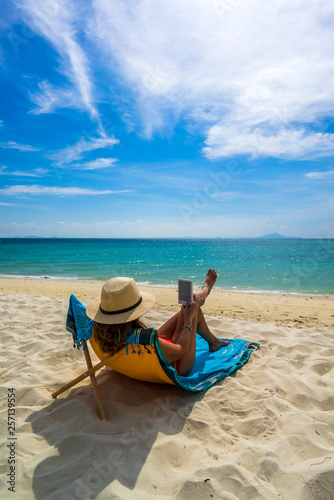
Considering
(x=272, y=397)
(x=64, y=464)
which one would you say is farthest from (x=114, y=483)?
(x=272, y=397)

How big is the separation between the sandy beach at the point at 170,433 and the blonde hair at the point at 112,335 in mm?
611

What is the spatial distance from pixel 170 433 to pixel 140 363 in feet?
1.92

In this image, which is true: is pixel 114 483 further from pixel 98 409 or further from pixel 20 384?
pixel 20 384

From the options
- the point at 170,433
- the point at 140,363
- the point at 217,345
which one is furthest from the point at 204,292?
the point at 170,433

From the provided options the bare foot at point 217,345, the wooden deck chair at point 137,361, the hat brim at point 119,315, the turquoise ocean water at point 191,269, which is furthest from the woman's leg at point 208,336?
the turquoise ocean water at point 191,269

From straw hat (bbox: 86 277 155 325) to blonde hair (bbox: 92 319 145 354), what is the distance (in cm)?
11

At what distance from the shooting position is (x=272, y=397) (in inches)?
107

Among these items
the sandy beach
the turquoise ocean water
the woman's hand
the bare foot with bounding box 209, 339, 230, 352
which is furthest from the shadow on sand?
the turquoise ocean water

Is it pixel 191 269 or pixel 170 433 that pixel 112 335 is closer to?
pixel 170 433

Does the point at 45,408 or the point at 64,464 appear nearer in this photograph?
the point at 64,464

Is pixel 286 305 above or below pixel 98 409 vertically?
below

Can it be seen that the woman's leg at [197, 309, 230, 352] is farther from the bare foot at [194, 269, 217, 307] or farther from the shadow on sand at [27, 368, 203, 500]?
the shadow on sand at [27, 368, 203, 500]

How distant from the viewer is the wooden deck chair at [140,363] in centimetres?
238

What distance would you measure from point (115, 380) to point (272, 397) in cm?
158
